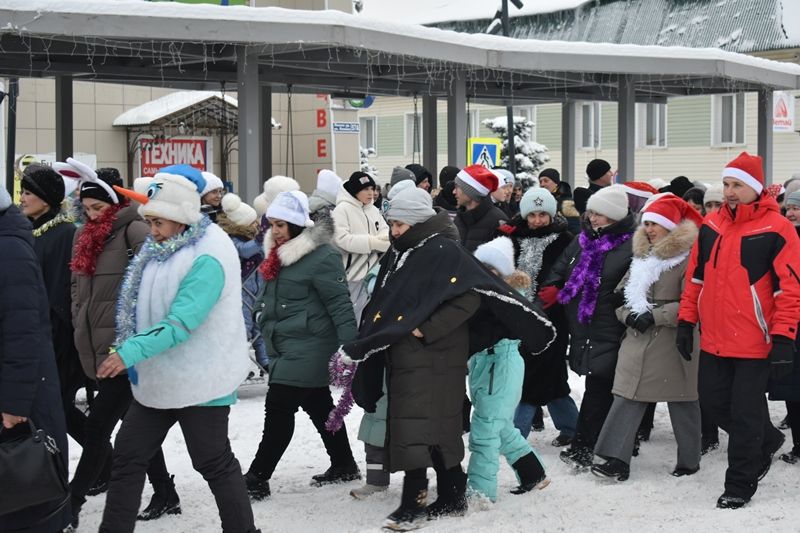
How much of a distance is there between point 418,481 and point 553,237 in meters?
2.49

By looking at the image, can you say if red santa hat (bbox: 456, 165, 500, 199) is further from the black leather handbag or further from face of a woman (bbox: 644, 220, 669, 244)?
the black leather handbag

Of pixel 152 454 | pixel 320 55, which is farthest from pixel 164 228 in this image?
pixel 320 55

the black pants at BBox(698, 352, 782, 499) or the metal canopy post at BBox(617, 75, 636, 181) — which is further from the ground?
the metal canopy post at BBox(617, 75, 636, 181)

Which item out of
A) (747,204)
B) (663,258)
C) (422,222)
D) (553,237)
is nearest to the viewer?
(422,222)

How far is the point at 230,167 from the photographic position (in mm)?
25500

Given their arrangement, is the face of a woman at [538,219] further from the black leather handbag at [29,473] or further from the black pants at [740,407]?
the black leather handbag at [29,473]

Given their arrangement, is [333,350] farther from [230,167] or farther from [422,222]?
[230,167]

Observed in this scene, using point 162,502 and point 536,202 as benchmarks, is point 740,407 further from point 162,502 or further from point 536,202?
point 162,502

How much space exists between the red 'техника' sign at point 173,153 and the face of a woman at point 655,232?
54.8 ft

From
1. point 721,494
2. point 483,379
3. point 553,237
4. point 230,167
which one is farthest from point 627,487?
point 230,167

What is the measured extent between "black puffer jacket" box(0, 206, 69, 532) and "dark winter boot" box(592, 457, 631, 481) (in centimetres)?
341

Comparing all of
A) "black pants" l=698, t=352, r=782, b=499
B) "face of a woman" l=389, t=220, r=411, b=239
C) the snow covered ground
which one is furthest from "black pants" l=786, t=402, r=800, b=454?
"face of a woman" l=389, t=220, r=411, b=239

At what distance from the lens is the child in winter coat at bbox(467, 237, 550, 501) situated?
6473mm

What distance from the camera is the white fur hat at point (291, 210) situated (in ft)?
21.9
